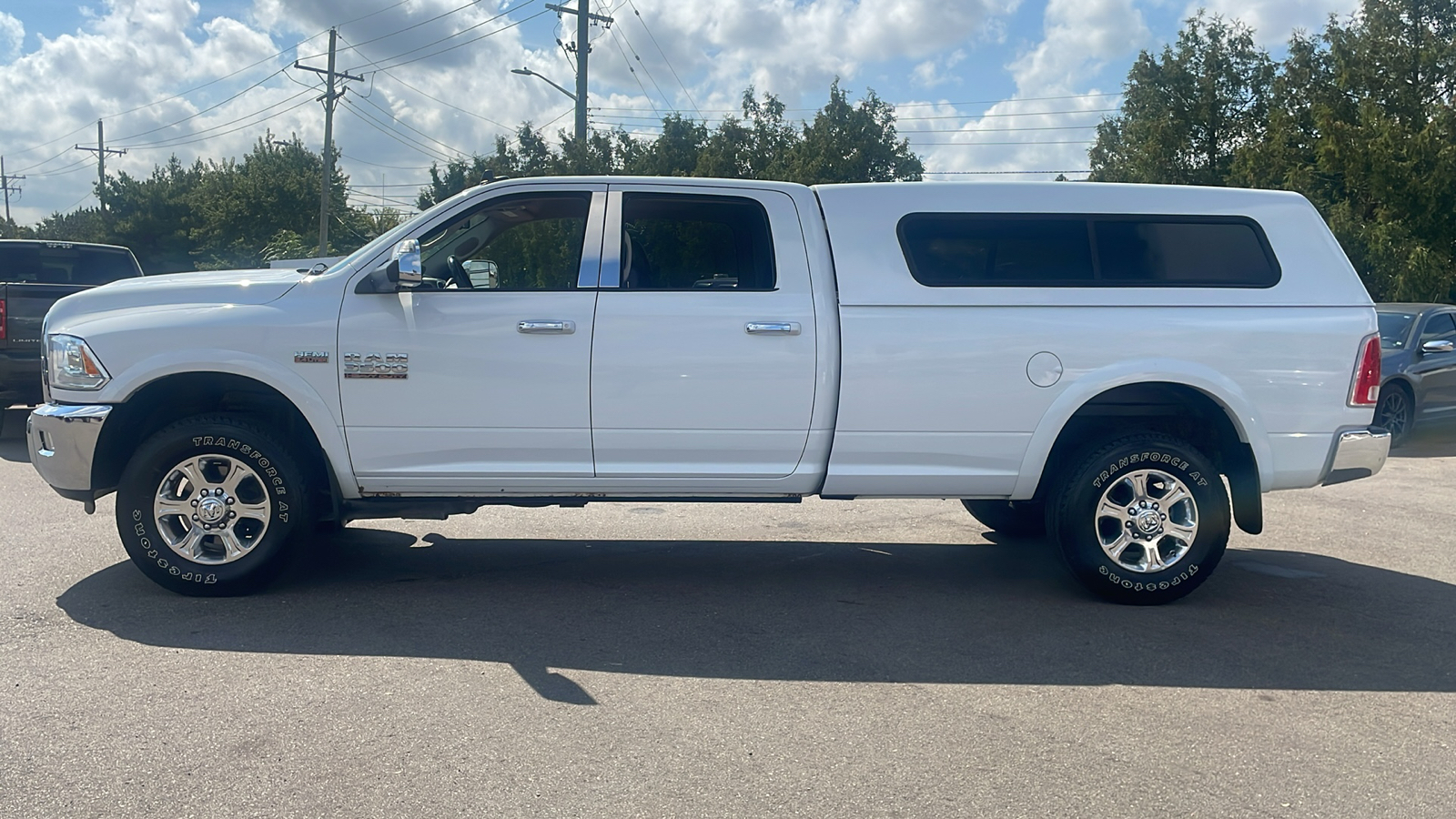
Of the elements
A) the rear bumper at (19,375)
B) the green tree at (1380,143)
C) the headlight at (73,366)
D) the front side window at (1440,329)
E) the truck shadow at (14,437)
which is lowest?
the truck shadow at (14,437)

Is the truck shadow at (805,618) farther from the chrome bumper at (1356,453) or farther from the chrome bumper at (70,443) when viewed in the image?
the chrome bumper at (1356,453)

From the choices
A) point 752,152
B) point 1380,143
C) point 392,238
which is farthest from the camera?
point 752,152

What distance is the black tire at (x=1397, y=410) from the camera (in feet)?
41.2

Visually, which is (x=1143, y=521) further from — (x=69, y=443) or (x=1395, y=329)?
(x=1395, y=329)

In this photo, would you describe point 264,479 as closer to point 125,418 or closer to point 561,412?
point 125,418

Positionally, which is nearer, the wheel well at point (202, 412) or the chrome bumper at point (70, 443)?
the chrome bumper at point (70, 443)

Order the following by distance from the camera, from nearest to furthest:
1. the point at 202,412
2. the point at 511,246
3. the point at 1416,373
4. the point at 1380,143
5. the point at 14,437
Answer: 1. the point at 202,412
2. the point at 511,246
3. the point at 14,437
4. the point at 1416,373
5. the point at 1380,143

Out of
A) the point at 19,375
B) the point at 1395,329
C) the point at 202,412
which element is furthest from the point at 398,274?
Answer: the point at 1395,329

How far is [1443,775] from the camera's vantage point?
365cm

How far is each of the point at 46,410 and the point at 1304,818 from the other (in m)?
5.52

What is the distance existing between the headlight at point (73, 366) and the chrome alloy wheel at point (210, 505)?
56 centimetres

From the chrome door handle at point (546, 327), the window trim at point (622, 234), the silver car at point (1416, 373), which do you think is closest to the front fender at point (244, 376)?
the chrome door handle at point (546, 327)

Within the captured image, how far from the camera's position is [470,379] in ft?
18.0

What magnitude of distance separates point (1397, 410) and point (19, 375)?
14.2 metres
